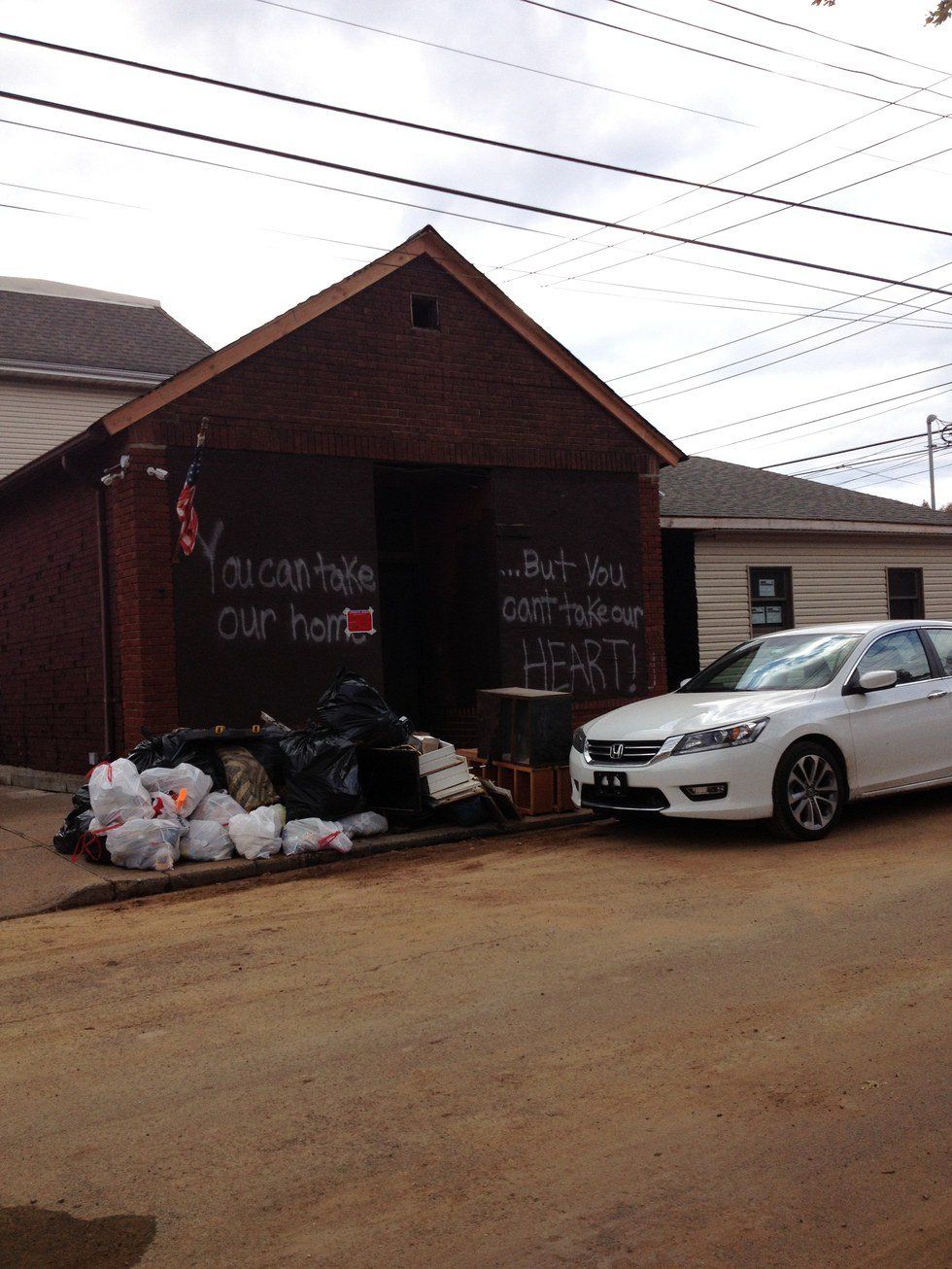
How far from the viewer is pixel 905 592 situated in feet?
70.2

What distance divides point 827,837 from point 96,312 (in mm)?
22031

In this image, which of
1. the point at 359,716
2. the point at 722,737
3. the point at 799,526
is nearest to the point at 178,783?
the point at 359,716

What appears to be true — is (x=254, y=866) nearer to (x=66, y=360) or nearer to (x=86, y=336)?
(x=66, y=360)

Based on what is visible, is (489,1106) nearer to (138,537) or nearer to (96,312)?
(138,537)

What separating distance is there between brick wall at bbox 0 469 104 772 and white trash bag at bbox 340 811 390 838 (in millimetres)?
4631

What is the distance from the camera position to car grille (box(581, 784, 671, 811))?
28.5 ft

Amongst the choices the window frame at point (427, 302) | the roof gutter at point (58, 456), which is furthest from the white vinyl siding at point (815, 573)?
the roof gutter at point (58, 456)

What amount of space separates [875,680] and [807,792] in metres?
1.12

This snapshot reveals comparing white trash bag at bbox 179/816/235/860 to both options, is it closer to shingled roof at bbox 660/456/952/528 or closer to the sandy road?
the sandy road

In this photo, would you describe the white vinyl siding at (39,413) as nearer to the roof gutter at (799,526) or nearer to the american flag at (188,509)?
the american flag at (188,509)

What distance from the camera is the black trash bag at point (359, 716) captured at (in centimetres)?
1010

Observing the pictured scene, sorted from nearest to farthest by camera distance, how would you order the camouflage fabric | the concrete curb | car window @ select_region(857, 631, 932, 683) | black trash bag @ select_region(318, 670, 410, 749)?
the concrete curb, car window @ select_region(857, 631, 932, 683), the camouflage fabric, black trash bag @ select_region(318, 670, 410, 749)

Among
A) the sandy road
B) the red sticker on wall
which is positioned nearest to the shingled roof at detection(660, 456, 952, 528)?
the red sticker on wall

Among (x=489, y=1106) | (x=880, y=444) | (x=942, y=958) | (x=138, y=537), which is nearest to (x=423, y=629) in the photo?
(x=138, y=537)
